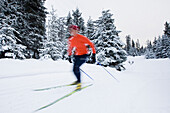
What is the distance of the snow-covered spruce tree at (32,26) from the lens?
1103 centimetres

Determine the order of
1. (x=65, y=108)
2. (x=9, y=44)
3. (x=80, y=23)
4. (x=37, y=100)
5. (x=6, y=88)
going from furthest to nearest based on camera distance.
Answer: (x=80, y=23) → (x=9, y=44) → (x=6, y=88) → (x=37, y=100) → (x=65, y=108)

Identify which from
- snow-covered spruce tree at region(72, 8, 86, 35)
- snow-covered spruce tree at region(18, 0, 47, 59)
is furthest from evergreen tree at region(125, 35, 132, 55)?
snow-covered spruce tree at region(18, 0, 47, 59)

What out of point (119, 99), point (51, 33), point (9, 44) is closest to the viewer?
point (119, 99)

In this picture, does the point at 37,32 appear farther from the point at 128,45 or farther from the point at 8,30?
the point at 128,45

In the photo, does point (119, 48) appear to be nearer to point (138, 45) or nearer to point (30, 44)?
point (30, 44)

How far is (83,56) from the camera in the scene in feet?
11.5

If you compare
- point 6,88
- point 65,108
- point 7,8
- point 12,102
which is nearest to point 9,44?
point 7,8

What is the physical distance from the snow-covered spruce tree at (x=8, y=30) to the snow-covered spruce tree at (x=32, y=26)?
154 cm

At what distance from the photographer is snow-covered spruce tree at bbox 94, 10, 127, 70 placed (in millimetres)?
12402

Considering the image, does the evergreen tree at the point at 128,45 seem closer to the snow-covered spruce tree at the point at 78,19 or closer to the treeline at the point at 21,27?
the snow-covered spruce tree at the point at 78,19

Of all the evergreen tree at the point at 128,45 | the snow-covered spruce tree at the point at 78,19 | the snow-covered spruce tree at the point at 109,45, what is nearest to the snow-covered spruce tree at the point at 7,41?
the snow-covered spruce tree at the point at 109,45

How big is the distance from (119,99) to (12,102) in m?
2.51

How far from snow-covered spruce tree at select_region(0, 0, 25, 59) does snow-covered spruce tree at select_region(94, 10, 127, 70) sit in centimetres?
875

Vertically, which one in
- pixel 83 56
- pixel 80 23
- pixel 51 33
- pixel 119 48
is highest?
pixel 80 23
